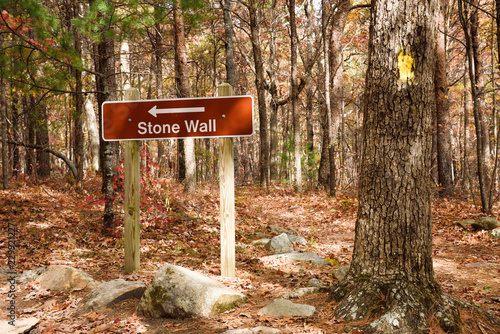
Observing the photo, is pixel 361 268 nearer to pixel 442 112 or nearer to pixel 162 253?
pixel 162 253

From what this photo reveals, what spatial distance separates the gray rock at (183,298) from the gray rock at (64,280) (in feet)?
4.13

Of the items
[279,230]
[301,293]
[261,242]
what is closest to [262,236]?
[261,242]

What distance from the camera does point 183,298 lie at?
11.5 feet

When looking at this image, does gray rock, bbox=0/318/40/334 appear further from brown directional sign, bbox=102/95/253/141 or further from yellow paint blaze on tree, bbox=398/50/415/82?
yellow paint blaze on tree, bbox=398/50/415/82

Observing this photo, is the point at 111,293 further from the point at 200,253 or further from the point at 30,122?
the point at 30,122

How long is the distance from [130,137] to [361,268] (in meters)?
3.23

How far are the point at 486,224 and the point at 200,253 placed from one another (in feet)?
20.0

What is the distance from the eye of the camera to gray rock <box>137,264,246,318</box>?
11.3 ft

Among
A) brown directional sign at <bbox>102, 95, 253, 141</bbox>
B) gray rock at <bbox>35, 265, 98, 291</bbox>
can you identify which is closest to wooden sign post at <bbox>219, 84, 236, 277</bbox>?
brown directional sign at <bbox>102, 95, 253, 141</bbox>

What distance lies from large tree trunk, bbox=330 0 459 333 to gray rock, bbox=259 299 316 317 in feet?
0.92

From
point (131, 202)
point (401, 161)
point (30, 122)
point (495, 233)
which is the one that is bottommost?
point (495, 233)

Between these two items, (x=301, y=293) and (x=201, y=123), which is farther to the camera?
(x=201, y=123)

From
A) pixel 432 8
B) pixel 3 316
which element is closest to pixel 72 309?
pixel 3 316

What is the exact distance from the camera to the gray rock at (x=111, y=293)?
3787 millimetres
